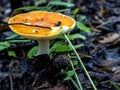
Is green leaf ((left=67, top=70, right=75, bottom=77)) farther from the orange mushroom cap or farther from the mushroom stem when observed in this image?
the orange mushroom cap

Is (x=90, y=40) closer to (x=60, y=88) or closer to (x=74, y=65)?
(x=74, y=65)

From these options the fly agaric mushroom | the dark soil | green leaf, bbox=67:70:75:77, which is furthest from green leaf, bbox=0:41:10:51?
green leaf, bbox=67:70:75:77

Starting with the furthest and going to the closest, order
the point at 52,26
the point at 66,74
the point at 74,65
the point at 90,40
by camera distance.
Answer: the point at 90,40 < the point at 74,65 < the point at 66,74 < the point at 52,26

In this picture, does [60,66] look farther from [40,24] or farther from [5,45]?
[5,45]

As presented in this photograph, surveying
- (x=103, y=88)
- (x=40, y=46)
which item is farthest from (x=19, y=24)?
(x=103, y=88)

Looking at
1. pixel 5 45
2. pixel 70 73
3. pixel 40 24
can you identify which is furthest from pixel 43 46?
pixel 5 45

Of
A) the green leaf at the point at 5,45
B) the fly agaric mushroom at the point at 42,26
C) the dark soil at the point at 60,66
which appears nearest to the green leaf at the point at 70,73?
the dark soil at the point at 60,66

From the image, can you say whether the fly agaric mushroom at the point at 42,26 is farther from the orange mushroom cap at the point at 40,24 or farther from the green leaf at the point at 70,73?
the green leaf at the point at 70,73
